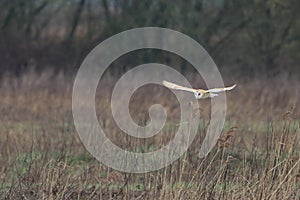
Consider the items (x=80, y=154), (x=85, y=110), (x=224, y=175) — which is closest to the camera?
(x=224, y=175)

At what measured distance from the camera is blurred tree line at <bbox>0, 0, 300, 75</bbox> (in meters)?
21.1

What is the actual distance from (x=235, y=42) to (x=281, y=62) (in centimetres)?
165

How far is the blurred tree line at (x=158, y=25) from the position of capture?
21141mm

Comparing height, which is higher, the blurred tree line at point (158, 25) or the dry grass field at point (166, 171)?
the blurred tree line at point (158, 25)

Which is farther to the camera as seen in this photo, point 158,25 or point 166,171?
point 158,25

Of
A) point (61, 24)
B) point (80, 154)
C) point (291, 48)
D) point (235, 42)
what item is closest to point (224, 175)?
point (80, 154)

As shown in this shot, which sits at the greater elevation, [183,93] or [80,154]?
[183,93]

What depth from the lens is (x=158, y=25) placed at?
2195 cm

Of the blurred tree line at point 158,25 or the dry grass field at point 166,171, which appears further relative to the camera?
the blurred tree line at point 158,25

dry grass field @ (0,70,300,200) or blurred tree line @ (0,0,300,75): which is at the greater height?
blurred tree line @ (0,0,300,75)

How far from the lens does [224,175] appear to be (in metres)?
6.16

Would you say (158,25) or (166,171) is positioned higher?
(158,25)

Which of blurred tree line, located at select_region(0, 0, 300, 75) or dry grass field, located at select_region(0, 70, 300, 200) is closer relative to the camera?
dry grass field, located at select_region(0, 70, 300, 200)

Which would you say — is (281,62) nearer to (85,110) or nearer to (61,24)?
(61,24)
